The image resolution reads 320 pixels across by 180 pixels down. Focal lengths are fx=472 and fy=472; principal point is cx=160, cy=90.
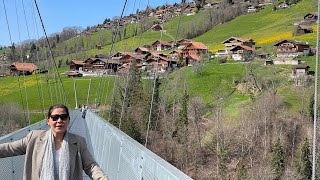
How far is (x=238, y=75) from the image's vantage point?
55.8m

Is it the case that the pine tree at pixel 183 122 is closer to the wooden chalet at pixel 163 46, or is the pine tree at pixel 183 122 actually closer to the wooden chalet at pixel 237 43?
the wooden chalet at pixel 237 43

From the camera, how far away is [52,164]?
2.70 meters

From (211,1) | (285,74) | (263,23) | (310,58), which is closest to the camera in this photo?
(285,74)

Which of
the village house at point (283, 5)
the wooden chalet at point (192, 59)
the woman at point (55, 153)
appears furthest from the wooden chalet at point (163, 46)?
the woman at point (55, 153)

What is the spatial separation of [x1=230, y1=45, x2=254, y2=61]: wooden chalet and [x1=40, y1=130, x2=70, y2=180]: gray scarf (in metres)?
62.2

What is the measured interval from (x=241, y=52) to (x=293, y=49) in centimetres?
915

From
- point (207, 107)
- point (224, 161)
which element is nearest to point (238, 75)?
point (207, 107)

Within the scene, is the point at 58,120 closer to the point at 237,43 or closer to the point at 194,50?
the point at 237,43

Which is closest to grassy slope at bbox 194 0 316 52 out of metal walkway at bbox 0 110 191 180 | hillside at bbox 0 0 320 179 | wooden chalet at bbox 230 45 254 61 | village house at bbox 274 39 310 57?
wooden chalet at bbox 230 45 254 61

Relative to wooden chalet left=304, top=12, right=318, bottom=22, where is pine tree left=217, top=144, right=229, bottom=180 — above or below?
below

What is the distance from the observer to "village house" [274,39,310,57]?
6062cm

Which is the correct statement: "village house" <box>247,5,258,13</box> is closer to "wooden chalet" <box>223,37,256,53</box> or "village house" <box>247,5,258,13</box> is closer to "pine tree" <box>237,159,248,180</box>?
"wooden chalet" <box>223,37,256,53</box>

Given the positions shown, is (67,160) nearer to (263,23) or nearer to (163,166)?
(163,166)

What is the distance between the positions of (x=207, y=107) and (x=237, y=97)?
3884 millimetres
